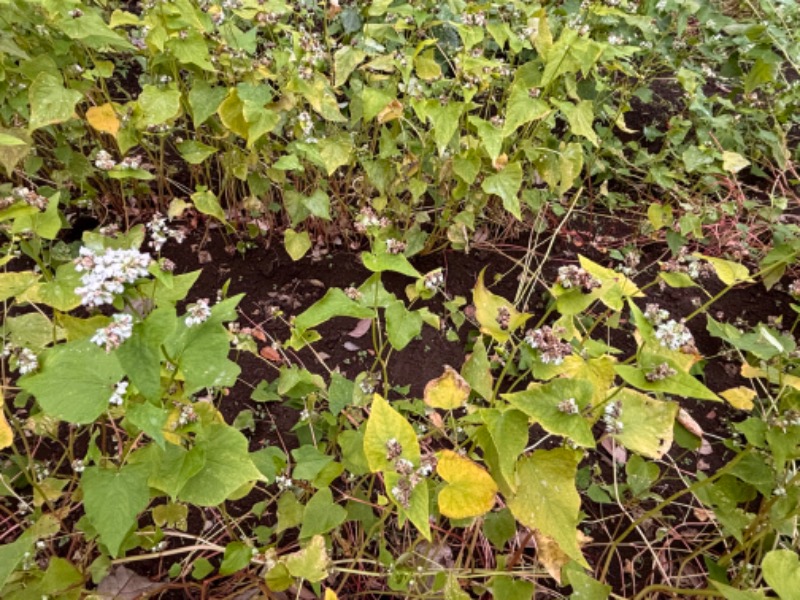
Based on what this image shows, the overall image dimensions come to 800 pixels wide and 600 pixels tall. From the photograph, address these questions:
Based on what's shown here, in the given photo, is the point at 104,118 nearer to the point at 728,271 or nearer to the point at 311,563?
the point at 311,563

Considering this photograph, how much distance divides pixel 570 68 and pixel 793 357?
3.43 ft

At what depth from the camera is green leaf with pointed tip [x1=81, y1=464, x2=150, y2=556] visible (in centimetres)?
97

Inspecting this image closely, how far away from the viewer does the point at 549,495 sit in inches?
44.7

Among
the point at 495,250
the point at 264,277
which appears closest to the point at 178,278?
the point at 264,277

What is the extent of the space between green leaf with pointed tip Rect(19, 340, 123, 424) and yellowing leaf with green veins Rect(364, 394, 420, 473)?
0.44 m

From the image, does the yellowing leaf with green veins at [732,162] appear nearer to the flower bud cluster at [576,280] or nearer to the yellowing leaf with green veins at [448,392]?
the flower bud cluster at [576,280]

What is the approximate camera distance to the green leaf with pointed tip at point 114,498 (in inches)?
38.1

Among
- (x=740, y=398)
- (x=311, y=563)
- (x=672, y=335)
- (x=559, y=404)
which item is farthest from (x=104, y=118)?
(x=740, y=398)

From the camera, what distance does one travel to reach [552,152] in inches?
82.4

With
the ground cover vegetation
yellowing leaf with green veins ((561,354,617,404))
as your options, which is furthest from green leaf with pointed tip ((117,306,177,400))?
yellowing leaf with green veins ((561,354,617,404))

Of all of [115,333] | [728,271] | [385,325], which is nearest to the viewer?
[115,333]

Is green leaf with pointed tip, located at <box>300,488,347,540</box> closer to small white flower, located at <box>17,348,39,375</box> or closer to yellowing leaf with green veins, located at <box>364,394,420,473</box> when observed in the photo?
yellowing leaf with green veins, located at <box>364,394,420,473</box>

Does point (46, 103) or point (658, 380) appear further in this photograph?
point (46, 103)

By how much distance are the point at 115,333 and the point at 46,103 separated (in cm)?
119
